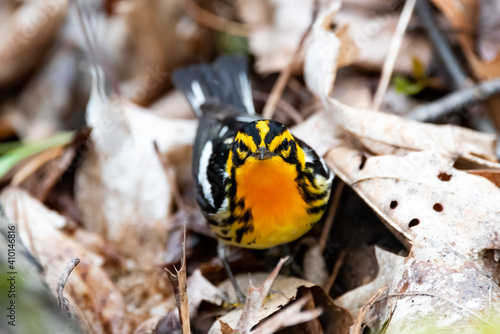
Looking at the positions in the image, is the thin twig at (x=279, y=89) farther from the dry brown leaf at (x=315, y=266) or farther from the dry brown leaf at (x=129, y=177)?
the dry brown leaf at (x=315, y=266)

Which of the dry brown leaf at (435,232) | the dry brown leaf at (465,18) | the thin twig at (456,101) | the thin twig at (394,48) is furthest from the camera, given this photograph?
the dry brown leaf at (465,18)

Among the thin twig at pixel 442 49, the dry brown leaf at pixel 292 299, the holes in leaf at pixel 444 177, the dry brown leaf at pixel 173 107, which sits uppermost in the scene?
the holes in leaf at pixel 444 177

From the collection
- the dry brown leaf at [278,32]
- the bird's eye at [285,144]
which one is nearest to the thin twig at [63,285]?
the bird's eye at [285,144]

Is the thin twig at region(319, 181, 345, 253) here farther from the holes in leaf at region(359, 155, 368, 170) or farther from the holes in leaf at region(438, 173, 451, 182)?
the holes in leaf at region(438, 173, 451, 182)

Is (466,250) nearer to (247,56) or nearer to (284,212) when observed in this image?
(284,212)

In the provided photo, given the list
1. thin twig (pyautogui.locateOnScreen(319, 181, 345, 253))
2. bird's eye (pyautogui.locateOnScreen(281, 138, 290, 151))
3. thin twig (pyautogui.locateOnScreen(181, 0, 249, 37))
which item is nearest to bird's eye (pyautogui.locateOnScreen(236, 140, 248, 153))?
bird's eye (pyautogui.locateOnScreen(281, 138, 290, 151))

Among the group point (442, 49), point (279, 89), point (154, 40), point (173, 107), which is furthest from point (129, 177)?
point (442, 49)

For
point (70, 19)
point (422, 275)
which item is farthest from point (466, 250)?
point (70, 19)
